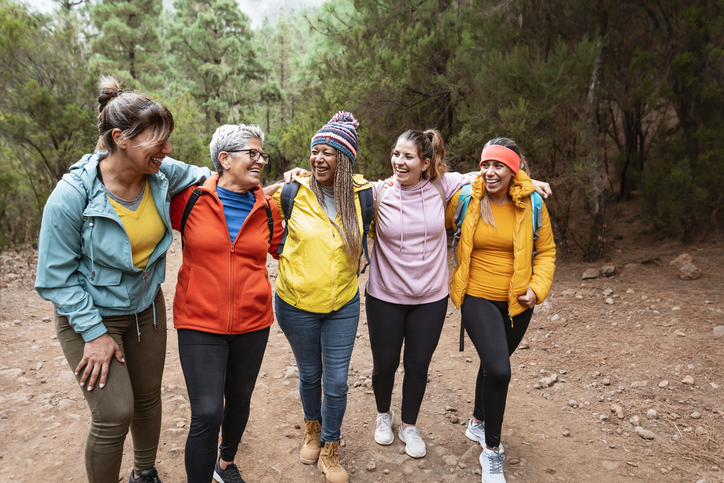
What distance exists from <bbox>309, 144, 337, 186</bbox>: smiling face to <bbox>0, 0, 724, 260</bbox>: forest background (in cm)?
313

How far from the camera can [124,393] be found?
80.5 inches

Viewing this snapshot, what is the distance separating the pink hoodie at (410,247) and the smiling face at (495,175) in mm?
325

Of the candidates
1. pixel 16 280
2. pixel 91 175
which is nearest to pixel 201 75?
pixel 16 280

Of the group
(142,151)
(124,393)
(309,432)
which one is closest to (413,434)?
(309,432)

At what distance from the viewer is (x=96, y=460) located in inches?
80.6

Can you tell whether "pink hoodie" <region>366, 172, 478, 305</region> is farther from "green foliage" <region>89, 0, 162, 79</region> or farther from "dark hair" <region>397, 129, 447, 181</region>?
"green foliage" <region>89, 0, 162, 79</region>

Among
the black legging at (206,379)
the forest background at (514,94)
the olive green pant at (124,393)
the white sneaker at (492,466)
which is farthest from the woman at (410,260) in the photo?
the forest background at (514,94)

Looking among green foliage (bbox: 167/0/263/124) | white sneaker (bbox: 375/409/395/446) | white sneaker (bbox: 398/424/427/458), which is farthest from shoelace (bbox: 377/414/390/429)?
green foliage (bbox: 167/0/263/124)

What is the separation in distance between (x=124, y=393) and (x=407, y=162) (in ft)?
6.40

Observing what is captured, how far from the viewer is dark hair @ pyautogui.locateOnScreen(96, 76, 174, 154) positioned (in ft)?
6.54

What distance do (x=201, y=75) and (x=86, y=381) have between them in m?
22.6

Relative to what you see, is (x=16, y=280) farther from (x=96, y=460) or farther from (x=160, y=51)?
(x=160, y=51)

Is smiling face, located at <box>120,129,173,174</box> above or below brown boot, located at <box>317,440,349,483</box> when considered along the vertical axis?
above

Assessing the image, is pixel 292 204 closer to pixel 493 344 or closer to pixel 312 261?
pixel 312 261
